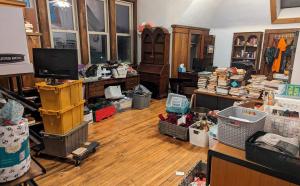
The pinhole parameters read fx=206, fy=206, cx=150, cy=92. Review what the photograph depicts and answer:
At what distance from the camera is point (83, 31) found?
4.92 meters

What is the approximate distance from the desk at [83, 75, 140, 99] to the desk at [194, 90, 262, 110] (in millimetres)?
1921

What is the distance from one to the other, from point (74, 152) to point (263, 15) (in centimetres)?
581

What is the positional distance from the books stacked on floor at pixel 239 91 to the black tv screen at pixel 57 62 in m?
2.55

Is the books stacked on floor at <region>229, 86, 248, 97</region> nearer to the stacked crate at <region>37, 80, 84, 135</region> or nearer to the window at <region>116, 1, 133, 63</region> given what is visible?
the stacked crate at <region>37, 80, 84, 135</region>

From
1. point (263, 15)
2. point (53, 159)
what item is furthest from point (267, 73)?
point (53, 159)

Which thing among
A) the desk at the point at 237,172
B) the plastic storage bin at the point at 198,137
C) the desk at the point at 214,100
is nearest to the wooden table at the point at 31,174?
the desk at the point at 237,172

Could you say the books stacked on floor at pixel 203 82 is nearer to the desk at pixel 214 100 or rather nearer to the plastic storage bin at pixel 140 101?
the desk at pixel 214 100

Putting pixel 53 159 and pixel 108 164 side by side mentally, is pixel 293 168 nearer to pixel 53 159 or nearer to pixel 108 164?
pixel 108 164

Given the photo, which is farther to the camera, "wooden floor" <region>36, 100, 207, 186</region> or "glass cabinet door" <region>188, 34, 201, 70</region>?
"glass cabinet door" <region>188, 34, 201, 70</region>

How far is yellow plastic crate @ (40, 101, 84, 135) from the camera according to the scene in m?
2.52

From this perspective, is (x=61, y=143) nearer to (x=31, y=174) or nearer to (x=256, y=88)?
(x=31, y=174)

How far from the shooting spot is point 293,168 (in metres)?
1.06

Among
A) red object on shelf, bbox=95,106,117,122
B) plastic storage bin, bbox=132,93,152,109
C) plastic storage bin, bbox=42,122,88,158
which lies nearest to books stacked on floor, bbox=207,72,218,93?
plastic storage bin, bbox=132,93,152,109

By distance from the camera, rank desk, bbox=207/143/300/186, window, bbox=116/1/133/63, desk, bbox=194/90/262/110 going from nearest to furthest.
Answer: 1. desk, bbox=207/143/300/186
2. desk, bbox=194/90/262/110
3. window, bbox=116/1/133/63
